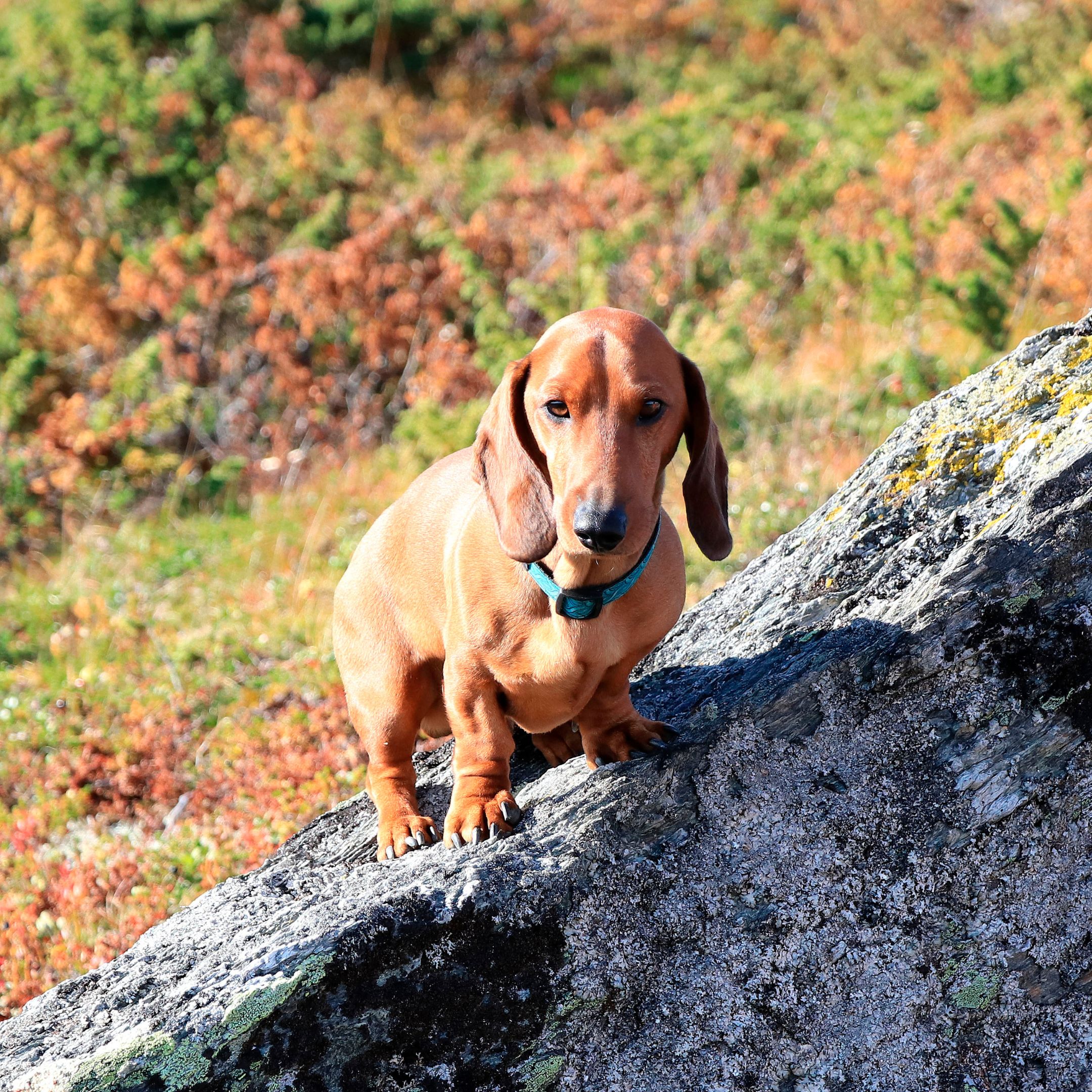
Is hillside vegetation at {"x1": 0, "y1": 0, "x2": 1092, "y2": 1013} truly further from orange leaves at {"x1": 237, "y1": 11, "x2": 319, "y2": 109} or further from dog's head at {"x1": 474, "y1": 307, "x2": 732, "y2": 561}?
dog's head at {"x1": 474, "y1": 307, "x2": 732, "y2": 561}

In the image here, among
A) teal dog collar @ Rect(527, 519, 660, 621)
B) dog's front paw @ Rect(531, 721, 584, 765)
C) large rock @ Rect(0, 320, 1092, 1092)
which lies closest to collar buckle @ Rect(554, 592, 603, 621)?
teal dog collar @ Rect(527, 519, 660, 621)

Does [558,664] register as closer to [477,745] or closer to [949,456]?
[477,745]

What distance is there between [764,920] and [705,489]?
99 centimetres

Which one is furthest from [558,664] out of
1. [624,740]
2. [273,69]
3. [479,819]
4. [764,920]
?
[273,69]

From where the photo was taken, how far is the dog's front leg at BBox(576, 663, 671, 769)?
2.71m

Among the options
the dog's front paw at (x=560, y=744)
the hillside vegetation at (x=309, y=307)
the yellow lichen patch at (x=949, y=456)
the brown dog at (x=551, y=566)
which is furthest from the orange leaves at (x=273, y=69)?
the yellow lichen patch at (x=949, y=456)

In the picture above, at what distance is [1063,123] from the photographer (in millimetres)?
9625

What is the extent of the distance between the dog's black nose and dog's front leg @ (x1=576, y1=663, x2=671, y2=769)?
1.85ft

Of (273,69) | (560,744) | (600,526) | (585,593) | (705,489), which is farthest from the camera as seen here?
(273,69)

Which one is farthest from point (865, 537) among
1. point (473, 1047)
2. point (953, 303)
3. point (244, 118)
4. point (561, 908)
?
point (244, 118)

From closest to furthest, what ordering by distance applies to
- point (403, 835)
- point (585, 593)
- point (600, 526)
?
point (600, 526) < point (585, 593) < point (403, 835)

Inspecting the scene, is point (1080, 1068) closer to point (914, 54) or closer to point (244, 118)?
point (244, 118)

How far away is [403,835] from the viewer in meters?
2.81

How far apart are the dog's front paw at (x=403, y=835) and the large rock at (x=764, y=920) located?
12cm
